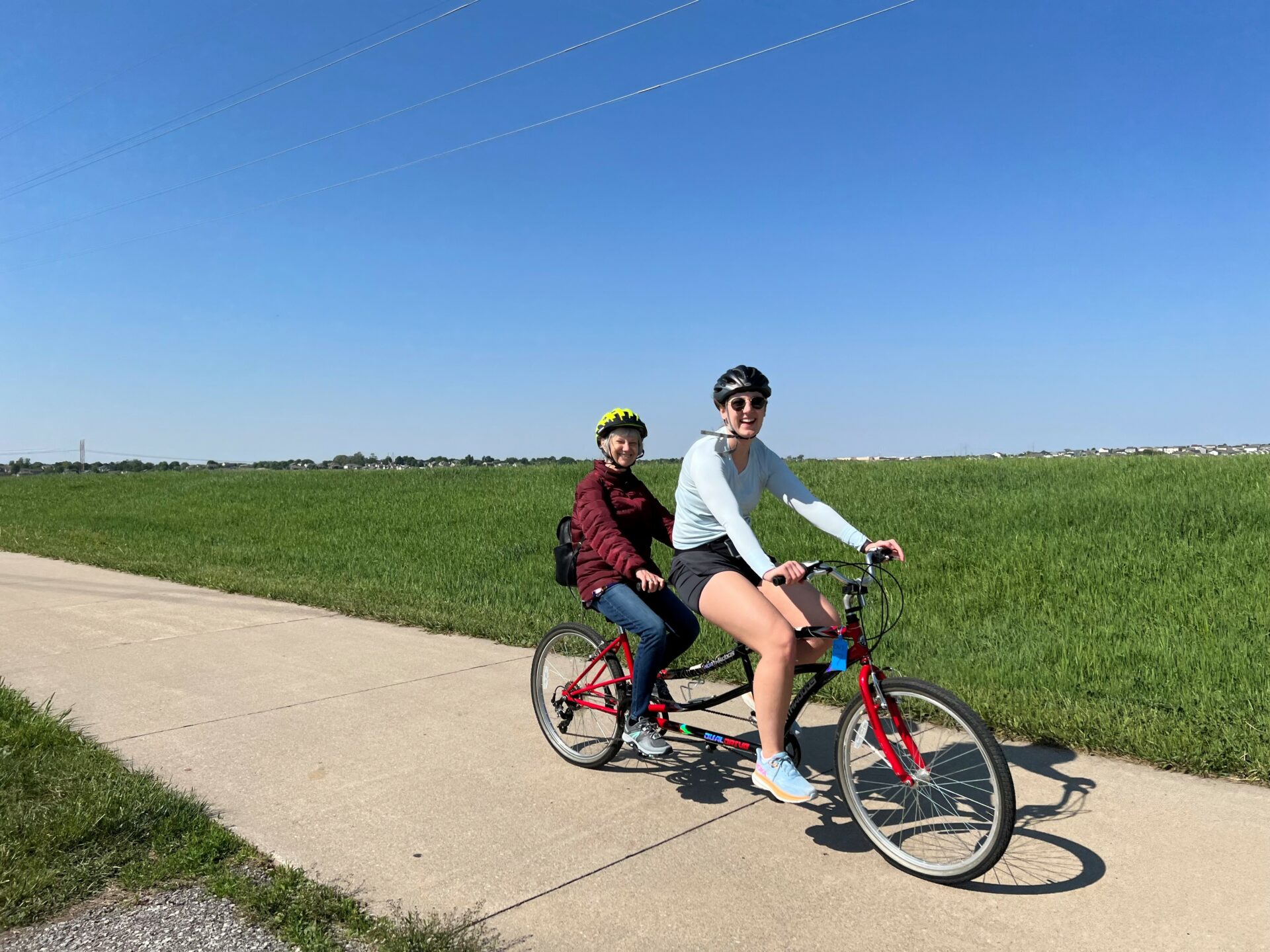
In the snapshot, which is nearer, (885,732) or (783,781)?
(885,732)

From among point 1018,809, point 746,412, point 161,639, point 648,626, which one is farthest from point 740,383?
point 161,639

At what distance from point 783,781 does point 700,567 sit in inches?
38.7

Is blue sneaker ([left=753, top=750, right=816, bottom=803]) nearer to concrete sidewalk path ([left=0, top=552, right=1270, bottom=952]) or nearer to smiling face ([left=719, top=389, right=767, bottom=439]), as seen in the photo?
concrete sidewalk path ([left=0, top=552, right=1270, bottom=952])

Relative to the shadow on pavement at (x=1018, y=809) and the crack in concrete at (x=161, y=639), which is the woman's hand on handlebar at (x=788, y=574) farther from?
the crack in concrete at (x=161, y=639)

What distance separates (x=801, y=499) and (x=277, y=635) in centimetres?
585

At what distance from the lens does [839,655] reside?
389 cm

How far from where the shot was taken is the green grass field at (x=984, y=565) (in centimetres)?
567

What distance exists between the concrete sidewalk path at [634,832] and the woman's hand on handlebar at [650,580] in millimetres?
1005

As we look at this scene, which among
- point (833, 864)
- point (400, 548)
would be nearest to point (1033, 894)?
point (833, 864)

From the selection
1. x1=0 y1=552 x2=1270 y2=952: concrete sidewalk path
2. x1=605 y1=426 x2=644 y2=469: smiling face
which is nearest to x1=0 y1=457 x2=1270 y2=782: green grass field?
x1=0 y1=552 x2=1270 y2=952: concrete sidewalk path

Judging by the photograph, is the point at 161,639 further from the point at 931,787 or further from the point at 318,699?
the point at 931,787

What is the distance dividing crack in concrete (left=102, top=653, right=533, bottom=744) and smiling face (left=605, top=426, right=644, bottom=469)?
2.86 m

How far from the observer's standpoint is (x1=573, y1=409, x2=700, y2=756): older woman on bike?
448cm

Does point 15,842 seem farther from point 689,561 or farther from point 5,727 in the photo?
point 689,561
